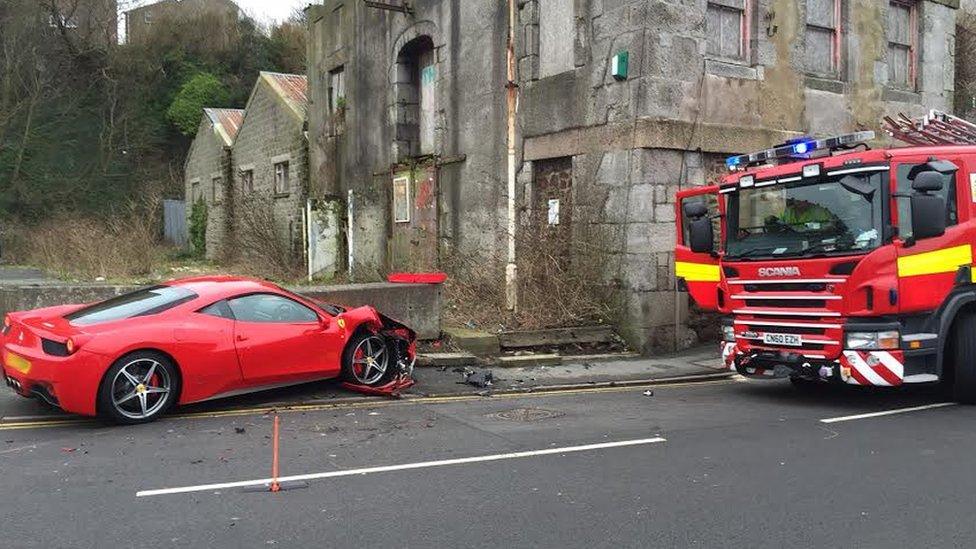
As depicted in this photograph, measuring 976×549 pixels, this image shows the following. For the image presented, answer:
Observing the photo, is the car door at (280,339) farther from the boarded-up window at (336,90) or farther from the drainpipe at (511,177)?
the boarded-up window at (336,90)

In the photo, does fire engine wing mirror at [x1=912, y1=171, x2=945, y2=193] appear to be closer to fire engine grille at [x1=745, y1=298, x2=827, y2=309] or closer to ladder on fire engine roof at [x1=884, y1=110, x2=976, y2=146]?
fire engine grille at [x1=745, y1=298, x2=827, y2=309]

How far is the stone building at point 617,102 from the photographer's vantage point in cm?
1286

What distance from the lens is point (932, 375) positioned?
8320 mm

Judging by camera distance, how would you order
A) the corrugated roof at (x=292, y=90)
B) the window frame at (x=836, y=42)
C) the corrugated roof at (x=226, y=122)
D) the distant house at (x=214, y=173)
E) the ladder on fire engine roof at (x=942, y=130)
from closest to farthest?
the ladder on fire engine roof at (x=942, y=130) < the window frame at (x=836, y=42) < the corrugated roof at (x=292, y=90) < the distant house at (x=214, y=173) < the corrugated roof at (x=226, y=122)

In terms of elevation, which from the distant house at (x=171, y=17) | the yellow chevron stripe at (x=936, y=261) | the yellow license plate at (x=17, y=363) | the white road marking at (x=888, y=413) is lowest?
the white road marking at (x=888, y=413)

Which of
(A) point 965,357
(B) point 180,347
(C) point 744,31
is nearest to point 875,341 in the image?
(A) point 965,357

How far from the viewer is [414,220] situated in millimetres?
18156

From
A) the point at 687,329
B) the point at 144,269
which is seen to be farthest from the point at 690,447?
the point at 144,269

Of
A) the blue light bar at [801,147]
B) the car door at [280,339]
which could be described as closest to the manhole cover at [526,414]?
the car door at [280,339]

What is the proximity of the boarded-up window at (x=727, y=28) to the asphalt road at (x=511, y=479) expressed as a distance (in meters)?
7.22

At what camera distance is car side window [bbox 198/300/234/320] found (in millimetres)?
Answer: 8133

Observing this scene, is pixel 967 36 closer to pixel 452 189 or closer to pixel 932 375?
pixel 452 189

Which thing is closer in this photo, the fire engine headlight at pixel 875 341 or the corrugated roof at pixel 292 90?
the fire engine headlight at pixel 875 341

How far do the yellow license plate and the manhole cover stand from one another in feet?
14.3
